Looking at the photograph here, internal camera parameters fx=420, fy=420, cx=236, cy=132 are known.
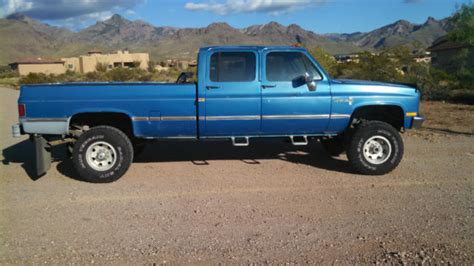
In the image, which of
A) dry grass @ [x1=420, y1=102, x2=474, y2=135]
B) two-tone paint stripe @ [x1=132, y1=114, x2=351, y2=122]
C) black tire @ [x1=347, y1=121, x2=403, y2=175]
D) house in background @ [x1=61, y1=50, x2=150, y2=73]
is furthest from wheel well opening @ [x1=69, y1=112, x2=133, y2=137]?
house in background @ [x1=61, y1=50, x2=150, y2=73]

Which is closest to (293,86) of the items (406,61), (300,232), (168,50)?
(300,232)

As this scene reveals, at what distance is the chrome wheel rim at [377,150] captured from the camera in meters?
6.98

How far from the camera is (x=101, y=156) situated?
662 cm

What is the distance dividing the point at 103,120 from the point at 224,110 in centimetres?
206

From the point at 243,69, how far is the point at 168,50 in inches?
5227

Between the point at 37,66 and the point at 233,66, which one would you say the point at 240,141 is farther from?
the point at 37,66

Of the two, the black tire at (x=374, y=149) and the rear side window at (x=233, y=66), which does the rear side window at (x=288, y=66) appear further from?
the black tire at (x=374, y=149)

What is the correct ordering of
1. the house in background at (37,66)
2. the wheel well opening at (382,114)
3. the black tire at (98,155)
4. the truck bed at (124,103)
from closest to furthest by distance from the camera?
1. the truck bed at (124,103)
2. the black tire at (98,155)
3. the wheel well opening at (382,114)
4. the house in background at (37,66)

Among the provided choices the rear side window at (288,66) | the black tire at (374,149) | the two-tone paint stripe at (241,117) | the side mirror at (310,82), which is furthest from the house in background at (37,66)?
the black tire at (374,149)

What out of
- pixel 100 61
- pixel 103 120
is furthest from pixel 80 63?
pixel 103 120

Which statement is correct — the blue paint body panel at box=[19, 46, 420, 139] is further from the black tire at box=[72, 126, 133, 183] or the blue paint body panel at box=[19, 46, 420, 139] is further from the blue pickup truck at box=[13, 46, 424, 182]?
the black tire at box=[72, 126, 133, 183]

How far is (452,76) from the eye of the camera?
1969 cm

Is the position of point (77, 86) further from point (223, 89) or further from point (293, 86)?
point (293, 86)

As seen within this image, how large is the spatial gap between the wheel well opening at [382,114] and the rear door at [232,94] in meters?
1.79
